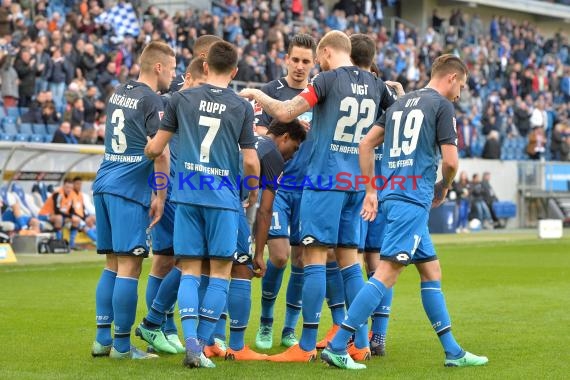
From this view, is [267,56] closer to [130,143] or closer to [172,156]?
[172,156]

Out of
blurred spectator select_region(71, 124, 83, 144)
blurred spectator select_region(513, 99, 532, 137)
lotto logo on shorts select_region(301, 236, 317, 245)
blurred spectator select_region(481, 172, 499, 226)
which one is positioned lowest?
blurred spectator select_region(481, 172, 499, 226)

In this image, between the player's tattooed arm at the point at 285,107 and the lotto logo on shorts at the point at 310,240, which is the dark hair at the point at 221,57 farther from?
the lotto logo on shorts at the point at 310,240

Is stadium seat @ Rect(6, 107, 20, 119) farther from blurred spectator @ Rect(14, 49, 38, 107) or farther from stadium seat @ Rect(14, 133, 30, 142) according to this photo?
blurred spectator @ Rect(14, 49, 38, 107)

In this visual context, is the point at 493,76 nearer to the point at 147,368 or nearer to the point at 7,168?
the point at 7,168

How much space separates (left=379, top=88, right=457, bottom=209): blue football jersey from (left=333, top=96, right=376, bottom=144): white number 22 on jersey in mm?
474

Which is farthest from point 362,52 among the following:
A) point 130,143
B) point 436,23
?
point 436,23

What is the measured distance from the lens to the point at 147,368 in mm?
8086

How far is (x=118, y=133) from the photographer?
28.3ft

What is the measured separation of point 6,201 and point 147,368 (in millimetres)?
14032

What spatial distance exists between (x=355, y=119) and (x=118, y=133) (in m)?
1.85

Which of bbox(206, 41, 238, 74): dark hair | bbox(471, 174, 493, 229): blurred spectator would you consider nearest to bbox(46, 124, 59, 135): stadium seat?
bbox(471, 174, 493, 229): blurred spectator

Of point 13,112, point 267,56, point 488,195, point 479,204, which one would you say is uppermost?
point 267,56

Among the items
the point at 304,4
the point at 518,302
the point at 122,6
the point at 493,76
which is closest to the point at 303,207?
the point at 518,302

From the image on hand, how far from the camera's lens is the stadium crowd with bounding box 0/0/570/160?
2380cm
